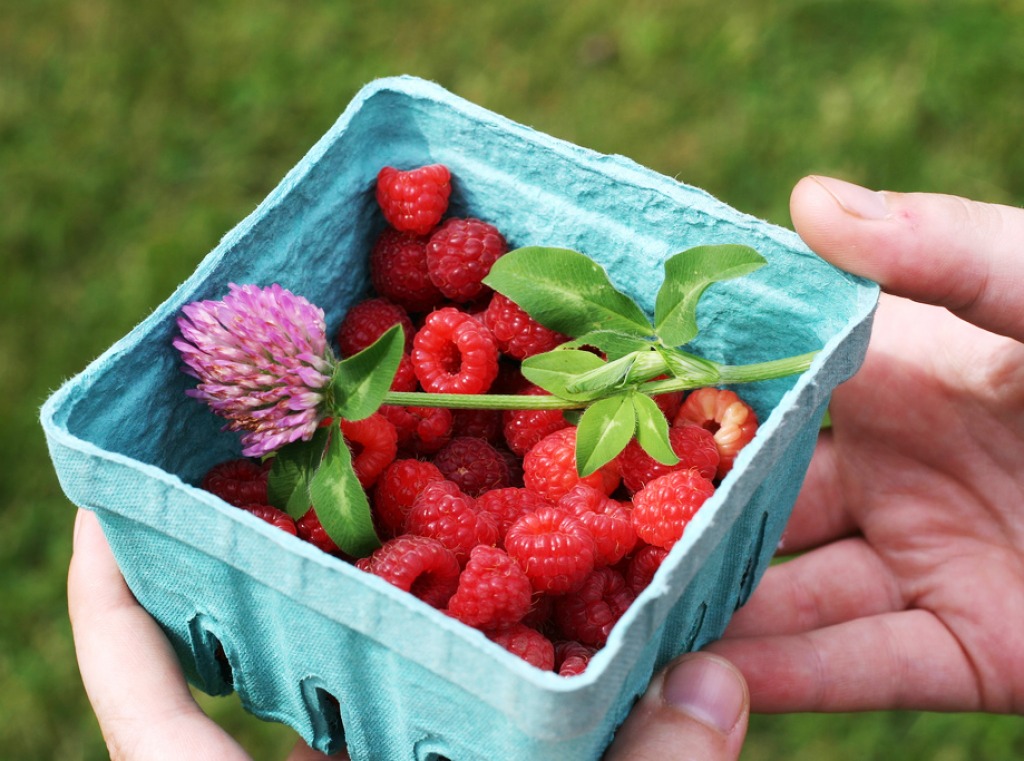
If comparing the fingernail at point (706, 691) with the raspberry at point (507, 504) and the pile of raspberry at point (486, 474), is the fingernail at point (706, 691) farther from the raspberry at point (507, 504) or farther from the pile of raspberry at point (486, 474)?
the raspberry at point (507, 504)

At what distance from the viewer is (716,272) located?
1.03 meters

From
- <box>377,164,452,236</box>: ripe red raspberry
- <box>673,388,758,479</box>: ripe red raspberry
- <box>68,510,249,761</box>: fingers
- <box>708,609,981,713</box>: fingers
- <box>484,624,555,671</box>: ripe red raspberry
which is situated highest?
<box>377,164,452,236</box>: ripe red raspberry

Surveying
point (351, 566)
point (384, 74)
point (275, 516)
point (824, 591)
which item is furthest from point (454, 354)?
point (384, 74)

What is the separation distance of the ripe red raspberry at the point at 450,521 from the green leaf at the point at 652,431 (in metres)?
0.15

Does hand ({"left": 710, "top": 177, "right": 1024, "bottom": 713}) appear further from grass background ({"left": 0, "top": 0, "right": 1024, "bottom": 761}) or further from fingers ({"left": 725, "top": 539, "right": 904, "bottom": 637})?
grass background ({"left": 0, "top": 0, "right": 1024, "bottom": 761})

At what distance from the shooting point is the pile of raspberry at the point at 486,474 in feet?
3.17

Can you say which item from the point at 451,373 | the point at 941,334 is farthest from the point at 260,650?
the point at 941,334

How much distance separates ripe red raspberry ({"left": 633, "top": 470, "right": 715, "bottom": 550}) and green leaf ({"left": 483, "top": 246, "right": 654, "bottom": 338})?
146 millimetres

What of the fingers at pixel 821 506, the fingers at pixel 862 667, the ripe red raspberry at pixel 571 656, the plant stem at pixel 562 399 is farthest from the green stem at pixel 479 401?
the fingers at pixel 821 506

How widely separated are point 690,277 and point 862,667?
2.26ft

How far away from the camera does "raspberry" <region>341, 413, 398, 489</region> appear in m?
1.07

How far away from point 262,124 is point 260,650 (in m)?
1.47

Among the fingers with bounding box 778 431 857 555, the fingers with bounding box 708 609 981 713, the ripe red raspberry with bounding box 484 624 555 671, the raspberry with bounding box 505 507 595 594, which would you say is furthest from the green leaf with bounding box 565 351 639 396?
the fingers with bounding box 778 431 857 555

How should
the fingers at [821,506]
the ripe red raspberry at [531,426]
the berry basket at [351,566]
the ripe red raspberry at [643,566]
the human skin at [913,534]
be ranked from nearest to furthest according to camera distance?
the berry basket at [351,566], the ripe red raspberry at [643,566], the ripe red raspberry at [531,426], the human skin at [913,534], the fingers at [821,506]
